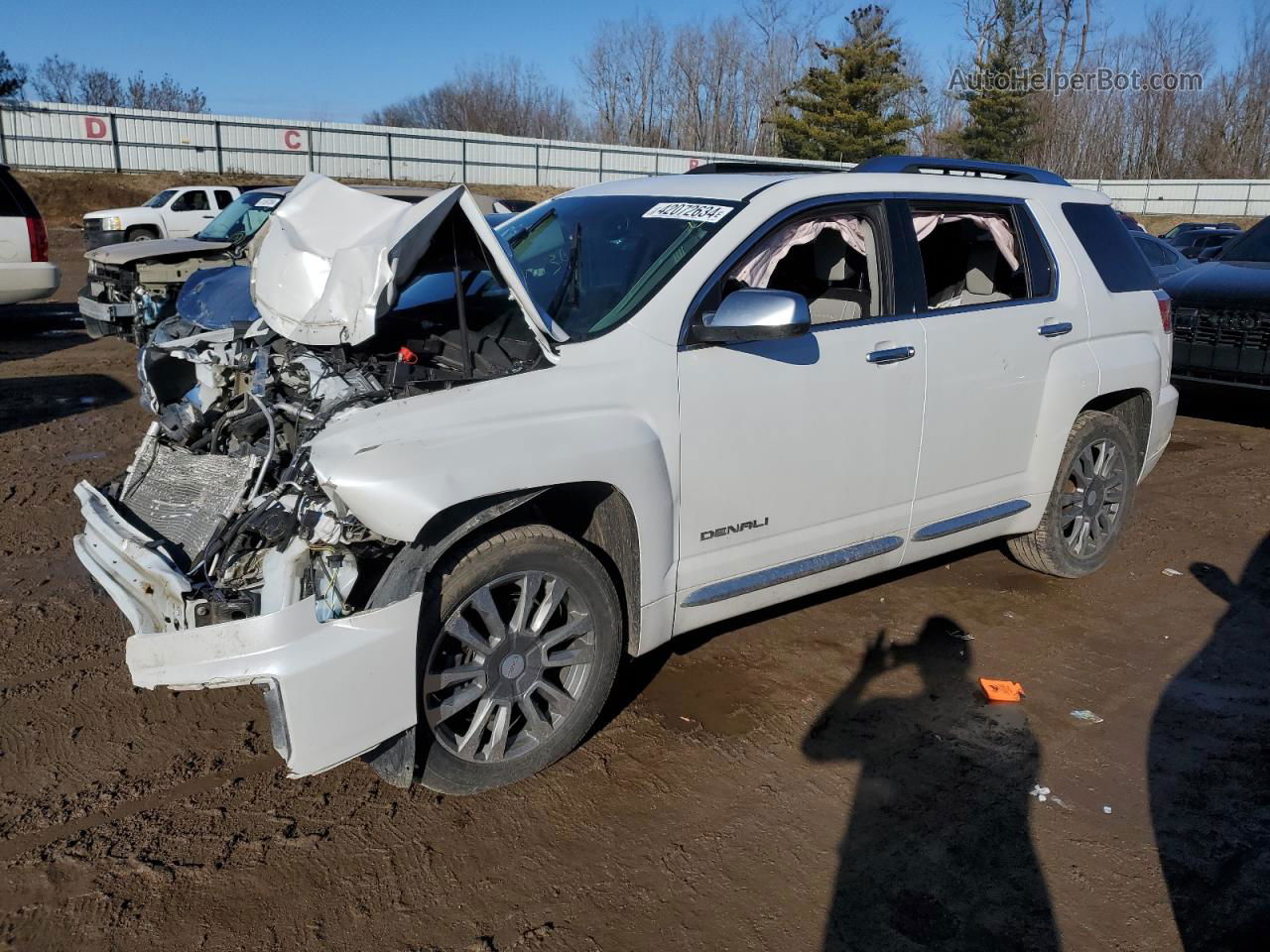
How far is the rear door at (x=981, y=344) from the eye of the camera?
4.31 m

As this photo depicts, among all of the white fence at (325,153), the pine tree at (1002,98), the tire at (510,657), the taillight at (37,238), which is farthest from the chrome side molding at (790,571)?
the pine tree at (1002,98)

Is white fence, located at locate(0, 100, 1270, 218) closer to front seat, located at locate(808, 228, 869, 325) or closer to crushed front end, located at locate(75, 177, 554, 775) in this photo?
front seat, located at locate(808, 228, 869, 325)

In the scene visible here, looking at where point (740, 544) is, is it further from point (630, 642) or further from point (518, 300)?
point (518, 300)

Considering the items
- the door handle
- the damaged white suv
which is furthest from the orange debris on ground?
the door handle

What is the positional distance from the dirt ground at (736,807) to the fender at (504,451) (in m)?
0.82

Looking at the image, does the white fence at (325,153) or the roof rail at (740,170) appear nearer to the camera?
the roof rail at (740,170)

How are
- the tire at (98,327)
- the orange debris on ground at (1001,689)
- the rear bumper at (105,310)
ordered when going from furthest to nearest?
the tire at (98,327) → the rear bumper at (105,310) → the orange debris on ground at (1001,689)

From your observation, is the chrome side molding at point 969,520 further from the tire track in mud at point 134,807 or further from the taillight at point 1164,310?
the tire track in mud at point 134,807

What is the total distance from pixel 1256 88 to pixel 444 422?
66574mm

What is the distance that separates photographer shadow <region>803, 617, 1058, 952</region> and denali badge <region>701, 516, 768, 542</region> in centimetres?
83

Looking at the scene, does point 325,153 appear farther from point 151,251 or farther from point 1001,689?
point 1001,689

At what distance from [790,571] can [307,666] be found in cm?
193

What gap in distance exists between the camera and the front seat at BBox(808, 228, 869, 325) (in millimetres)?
4246

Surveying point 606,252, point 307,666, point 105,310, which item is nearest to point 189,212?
point 105,310
